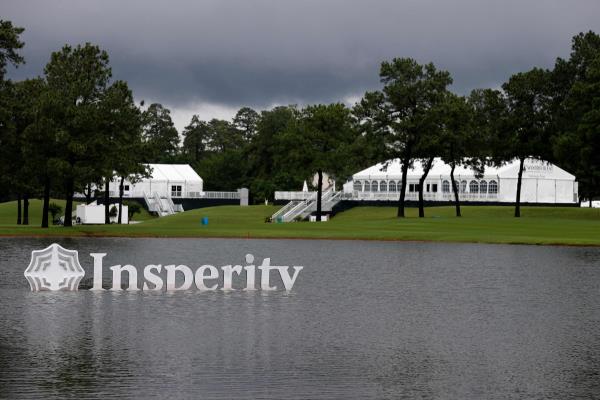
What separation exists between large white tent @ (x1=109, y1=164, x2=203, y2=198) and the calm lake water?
102284 mm

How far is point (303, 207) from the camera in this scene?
109 metres

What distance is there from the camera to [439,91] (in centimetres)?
9562

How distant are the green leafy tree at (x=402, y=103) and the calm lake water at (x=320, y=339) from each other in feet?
192

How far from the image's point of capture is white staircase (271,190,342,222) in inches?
4124

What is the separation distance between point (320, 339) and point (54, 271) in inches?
499

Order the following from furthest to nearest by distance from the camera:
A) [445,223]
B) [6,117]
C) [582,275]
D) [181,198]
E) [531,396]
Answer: [181,198] < [445,223] < [6,117] < [582,275] < [531,396]

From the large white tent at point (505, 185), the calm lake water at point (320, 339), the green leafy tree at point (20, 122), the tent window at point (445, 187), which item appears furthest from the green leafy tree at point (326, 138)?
the calm lake water at point (320, 339)

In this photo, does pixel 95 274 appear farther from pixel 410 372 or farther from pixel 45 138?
pixel 45 138

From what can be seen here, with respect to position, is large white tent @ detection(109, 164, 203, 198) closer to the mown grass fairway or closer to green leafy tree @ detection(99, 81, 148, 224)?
the mown grass fairway

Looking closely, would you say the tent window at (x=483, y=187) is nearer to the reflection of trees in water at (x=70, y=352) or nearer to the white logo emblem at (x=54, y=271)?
the white logo emblem at (x=54, y=271)

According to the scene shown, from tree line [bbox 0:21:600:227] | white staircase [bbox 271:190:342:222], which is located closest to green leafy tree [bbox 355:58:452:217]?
tree line [bbox 0:21:600:227]

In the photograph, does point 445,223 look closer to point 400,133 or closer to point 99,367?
point 400,133

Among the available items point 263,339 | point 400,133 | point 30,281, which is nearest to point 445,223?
point 400,133

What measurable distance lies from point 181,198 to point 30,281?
360 ft
